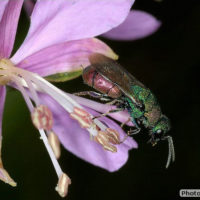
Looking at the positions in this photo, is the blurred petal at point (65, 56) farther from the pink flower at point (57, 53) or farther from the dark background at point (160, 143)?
the dark background at point (160, 143)

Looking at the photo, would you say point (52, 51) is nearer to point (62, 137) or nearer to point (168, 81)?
point (62, 137)

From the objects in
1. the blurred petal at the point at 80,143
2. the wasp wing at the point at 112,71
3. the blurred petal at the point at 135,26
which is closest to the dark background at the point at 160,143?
the blurred petal at the point at 135,26

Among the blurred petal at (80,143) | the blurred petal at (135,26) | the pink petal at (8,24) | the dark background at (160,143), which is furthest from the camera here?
the dark background at (160,143)

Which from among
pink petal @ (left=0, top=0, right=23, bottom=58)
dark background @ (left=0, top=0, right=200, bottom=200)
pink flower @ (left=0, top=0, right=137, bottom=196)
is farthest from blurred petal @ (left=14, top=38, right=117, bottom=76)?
dark background @ (left=0, top=0, right=200, bottom=200)

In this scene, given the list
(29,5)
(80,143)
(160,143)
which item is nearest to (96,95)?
(80,143)

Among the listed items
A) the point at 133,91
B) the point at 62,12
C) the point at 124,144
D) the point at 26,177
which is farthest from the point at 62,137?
the point at 26,177

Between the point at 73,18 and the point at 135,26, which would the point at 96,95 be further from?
the point at 135,26

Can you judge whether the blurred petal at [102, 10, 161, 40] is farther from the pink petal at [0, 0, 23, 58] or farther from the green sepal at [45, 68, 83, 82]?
the pink petal at [0, 0, 23, 58]
